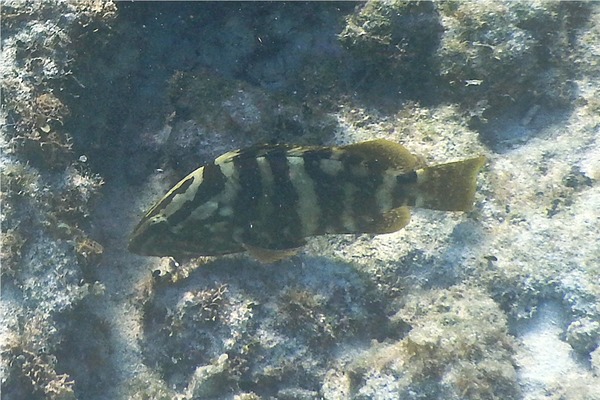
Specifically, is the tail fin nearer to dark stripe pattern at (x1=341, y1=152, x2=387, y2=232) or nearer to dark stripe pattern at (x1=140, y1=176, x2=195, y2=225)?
dark stripe pattern at (x1=341, y1=152, x2=387, y2=232)

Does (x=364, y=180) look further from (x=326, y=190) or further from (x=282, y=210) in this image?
(x=282, y=210)

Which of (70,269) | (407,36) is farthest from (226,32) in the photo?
(70,269)

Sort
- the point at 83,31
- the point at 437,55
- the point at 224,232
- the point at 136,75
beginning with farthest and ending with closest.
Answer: the point at 136,75
the point at 437,55
the point at 83,31
the point at 224,232

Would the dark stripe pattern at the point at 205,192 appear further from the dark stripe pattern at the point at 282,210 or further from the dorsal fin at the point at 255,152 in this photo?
the dark stripe pattern at the point at 282,210

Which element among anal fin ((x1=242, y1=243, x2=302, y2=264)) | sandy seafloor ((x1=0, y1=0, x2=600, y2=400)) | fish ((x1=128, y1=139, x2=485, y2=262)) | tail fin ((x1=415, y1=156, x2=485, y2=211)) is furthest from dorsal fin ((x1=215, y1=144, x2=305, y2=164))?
tail fin ((x1=415, y1=156, x2=485, y2=211))

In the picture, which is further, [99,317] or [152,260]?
[152,260]

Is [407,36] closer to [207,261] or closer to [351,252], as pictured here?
[351,252]
